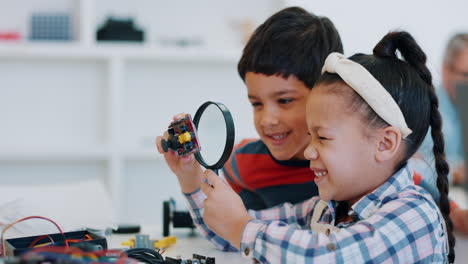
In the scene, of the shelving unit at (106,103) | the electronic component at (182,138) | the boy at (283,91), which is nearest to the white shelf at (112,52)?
the shelving unit at (106,103)

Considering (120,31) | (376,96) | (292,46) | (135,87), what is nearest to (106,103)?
(135,87)

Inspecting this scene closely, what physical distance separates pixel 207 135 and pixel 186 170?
0.21 metres

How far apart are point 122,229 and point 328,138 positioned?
2.50 feet

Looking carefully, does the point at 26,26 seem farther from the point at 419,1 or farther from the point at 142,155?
the point at 419,1

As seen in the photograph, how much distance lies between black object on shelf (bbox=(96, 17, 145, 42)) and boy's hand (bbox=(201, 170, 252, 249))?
93.4 inches

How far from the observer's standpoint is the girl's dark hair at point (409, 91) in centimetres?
110

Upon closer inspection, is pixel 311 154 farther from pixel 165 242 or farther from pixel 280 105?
pixel 165 242

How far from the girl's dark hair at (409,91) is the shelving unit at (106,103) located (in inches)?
88.3

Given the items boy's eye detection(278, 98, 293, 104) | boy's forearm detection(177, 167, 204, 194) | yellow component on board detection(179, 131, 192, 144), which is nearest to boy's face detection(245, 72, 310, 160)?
boy's eye detection(278, 98, 293, 104)

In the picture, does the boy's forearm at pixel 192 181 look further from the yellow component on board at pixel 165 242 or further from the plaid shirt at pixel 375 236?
the plaid shirt at pixel 375 236

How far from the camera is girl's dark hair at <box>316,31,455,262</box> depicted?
3.60 feet

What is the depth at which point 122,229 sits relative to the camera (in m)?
1.61

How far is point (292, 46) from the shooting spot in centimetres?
152

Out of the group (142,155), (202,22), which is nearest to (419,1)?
(202,22)
